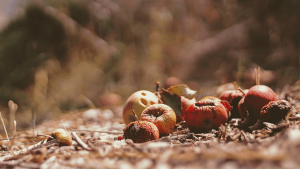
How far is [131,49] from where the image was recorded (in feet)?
15.8

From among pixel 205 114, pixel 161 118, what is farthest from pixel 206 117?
pixel 161 118

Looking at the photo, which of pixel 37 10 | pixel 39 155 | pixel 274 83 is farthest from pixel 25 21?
pixel 274 83

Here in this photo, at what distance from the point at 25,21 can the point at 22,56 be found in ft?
2.18

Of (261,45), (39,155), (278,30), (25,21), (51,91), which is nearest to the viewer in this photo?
(39,155)

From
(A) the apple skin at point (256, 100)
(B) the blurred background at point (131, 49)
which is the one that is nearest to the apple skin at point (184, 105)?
(A) the apple skin at point (256, 100)

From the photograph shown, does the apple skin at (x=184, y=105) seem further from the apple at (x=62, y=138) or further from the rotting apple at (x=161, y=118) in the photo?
the apple at (x=62, y=138)

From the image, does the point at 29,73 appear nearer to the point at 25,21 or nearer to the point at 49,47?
the point at 49,47

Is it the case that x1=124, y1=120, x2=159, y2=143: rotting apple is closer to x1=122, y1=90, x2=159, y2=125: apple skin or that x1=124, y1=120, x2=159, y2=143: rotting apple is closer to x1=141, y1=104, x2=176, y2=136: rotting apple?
x1=141, y1=104, x2=176, y2=136: rotting apple

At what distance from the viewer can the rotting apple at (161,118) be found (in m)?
1.69

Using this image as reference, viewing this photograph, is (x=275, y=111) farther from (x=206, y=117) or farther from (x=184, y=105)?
(x=184, y=105)

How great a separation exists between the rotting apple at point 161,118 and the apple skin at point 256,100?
1.94 feet

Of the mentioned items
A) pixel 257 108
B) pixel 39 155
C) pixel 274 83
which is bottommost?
pixel 39 155

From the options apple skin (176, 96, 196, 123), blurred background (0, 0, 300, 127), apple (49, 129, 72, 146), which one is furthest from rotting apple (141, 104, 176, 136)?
blurred background (0, 0, 300, 127)

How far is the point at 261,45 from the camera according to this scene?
525 centimetres
